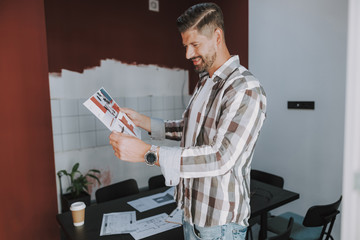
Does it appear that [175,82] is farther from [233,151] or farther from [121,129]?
[233,151]

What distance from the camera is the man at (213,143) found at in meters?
0.90

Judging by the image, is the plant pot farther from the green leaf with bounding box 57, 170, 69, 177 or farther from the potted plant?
the green leaf with bounding box 57, 170, 69, 177

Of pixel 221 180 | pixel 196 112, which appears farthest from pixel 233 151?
pixel 196 112

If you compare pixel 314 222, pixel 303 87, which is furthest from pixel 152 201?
pixel 303 87

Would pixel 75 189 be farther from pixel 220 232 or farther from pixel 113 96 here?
pixel 220 232

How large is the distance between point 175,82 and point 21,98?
2.02m

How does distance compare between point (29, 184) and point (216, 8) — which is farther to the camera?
point (29, 184)

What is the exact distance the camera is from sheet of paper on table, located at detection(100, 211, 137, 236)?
1.40 meters

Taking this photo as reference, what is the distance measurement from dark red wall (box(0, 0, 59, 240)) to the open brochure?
127cm

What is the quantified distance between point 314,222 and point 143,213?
1141 mm

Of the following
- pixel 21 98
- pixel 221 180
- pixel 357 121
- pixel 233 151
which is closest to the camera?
pixel 357 121

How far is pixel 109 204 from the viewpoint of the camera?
1.77 metres

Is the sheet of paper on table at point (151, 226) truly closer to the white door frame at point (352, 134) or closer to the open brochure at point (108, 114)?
the open brochure at point (108, 114)

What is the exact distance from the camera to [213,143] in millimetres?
924
